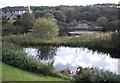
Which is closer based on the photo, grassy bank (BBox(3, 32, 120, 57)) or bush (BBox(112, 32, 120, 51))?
bush (BBox(112, 32, 120, 51))

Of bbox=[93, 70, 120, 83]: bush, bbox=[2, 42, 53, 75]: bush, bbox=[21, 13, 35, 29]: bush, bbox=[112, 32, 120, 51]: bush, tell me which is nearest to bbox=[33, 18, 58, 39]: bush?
bbox=[112, 32, 120, 51]: bush

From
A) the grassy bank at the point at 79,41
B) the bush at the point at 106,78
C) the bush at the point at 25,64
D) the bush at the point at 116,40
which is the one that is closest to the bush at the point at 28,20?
the grassy bank at the point at 79,41

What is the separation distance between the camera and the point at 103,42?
911 inches

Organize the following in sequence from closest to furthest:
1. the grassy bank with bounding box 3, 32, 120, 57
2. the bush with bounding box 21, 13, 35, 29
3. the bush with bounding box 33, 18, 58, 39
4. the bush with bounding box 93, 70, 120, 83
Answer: the bush with bounding box 93, 70, 120, 83
the grassy bank with bounding box 3, 32, 120, 57
the bush with bounding box 33, 18, 58, 39
the bush with bounding box 21, 13, 35, 29

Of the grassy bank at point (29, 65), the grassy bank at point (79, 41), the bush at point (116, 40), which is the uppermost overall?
the grassy bank at point (29, 65)


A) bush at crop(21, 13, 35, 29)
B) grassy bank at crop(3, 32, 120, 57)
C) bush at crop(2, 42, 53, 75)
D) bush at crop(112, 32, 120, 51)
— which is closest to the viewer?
bush at crop(2, 42, 53, 75)

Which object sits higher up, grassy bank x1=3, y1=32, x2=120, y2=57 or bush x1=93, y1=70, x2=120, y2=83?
bush x1=93, y1=70, x2=120, y2=83

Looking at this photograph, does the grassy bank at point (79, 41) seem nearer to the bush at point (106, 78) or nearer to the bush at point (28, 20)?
the bush at point (28, 20)

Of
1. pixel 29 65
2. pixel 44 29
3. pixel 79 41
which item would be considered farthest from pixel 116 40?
pixel 29 65

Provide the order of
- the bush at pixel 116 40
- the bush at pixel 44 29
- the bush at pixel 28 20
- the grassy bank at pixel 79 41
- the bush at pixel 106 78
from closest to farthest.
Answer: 1. the bush at pixel 106 78
2. the bush at pixel 116 40
3. the grassy bank at pixel 79 41
4. the bush at pixel 44 29
5. the bush at pixel 28 20

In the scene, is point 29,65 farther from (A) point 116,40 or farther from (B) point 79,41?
(B) point 79,41

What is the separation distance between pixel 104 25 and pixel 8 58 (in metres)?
32.5

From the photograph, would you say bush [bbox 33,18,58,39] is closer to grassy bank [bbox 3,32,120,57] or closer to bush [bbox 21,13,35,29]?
grassy bank [bbox 3,32,120,57]

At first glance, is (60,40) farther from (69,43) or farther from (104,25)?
(104,25)
